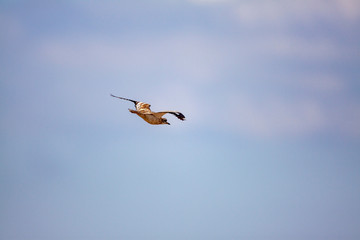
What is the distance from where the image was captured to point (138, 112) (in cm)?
6253

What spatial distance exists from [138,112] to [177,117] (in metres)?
5.43

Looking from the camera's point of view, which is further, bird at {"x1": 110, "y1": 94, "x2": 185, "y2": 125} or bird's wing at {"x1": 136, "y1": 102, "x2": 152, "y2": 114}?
bird's wing at {"x1": 136, "y1": 102, "x2": 152, "y2": 114}

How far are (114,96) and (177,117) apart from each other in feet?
29.9

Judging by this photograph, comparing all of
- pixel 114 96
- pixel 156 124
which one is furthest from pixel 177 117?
pixel 114 96

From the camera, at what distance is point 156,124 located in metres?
63.3

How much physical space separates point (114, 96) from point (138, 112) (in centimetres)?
391

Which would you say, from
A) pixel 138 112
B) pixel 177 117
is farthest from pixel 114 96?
pixel 177 117

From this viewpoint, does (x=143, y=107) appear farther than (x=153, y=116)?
Yes

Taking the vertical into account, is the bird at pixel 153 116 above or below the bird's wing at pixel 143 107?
below

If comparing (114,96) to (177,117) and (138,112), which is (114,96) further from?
(177,117)

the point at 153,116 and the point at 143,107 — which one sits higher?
the point at 143,107

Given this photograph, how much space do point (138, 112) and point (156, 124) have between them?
2.87m

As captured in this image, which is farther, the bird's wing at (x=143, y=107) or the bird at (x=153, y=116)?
the bird's wing at (x=143, y=107)

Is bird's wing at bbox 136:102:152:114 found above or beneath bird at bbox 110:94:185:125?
above
